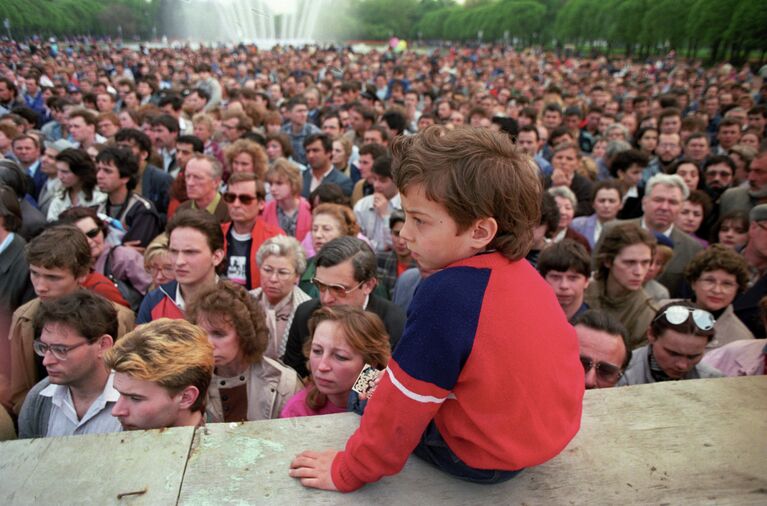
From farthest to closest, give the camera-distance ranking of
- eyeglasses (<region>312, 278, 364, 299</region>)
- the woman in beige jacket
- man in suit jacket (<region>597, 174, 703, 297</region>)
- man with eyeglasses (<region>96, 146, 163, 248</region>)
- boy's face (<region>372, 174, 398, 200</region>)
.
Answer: boy's face (<region>372, 174, 398, 200</region>), man with eyeglasses (<region>96, 146, 163, 248</region>), man in suit jacket (<region>597, 174, 703, 297</region>), eyeglasses (<region>312, 278, 364, 299</region>), the woman in beige jacket

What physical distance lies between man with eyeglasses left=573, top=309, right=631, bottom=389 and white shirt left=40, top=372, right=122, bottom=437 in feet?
8.08

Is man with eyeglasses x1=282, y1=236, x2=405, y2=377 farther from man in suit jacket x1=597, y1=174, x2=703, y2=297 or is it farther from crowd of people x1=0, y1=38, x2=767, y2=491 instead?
man in suit jacket x1=597, y1=174, x2=703, y2=297

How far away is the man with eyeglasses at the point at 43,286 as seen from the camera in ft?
10.6

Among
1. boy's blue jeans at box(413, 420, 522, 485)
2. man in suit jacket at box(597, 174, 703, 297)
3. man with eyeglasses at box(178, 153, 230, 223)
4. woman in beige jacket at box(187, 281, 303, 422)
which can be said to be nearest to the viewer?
boy's blue jeans at box(413, 420, 522, 485)

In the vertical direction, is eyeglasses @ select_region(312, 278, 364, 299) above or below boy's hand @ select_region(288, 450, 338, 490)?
below

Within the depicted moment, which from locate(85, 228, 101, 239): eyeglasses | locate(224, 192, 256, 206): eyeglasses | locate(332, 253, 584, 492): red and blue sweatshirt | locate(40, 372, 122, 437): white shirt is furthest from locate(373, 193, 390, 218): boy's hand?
locate(332, 253, 584, 492): red and blue sweatshirt

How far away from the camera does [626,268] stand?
4027 mm

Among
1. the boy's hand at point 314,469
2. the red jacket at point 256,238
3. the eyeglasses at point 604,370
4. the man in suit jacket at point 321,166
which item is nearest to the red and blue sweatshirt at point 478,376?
the boy's hand at point 314,469

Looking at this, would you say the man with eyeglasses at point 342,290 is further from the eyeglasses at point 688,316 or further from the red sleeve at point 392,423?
the red sleeve at point 392,423

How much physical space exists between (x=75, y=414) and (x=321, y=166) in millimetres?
5191

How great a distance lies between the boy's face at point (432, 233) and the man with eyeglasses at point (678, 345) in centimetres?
211

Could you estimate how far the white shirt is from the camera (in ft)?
8.56

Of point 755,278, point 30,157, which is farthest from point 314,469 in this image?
point 30,157

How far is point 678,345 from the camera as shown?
3035mm
